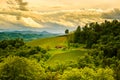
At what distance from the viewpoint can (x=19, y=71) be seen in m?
98.9

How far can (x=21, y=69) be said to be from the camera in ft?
328

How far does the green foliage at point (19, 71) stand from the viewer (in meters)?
97.1

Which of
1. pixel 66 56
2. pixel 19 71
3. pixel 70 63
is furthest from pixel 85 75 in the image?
pixel 66 56

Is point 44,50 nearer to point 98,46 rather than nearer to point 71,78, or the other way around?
point 98,46

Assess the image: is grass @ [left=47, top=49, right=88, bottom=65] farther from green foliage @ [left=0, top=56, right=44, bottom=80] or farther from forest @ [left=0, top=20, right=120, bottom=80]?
A: green foliage @ [left=0, top=56, right=44, bottom=80]

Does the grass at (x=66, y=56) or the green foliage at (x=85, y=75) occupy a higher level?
the green foliage at (x=85, y=75)

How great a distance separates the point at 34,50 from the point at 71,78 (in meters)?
99.4

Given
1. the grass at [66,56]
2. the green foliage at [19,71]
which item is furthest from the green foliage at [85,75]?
the grass at [66,56]

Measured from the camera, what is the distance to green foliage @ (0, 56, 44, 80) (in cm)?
9706

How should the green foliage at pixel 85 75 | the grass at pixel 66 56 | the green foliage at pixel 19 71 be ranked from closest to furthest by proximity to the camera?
the green foliage at pixel 85 75 → the green foliage at pixel 19 71 → the grass at pixel 66 56

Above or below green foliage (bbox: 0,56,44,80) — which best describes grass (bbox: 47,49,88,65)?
below

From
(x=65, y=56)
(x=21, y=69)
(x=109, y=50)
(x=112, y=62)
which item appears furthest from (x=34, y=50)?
(x=21, y=69)

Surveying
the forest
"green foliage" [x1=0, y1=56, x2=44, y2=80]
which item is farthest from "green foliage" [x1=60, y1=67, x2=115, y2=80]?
"green foliage" [x1=0, y1=56, x2=44, y2=80]

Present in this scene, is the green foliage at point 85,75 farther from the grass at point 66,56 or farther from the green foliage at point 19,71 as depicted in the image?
the grass at point 66,56
